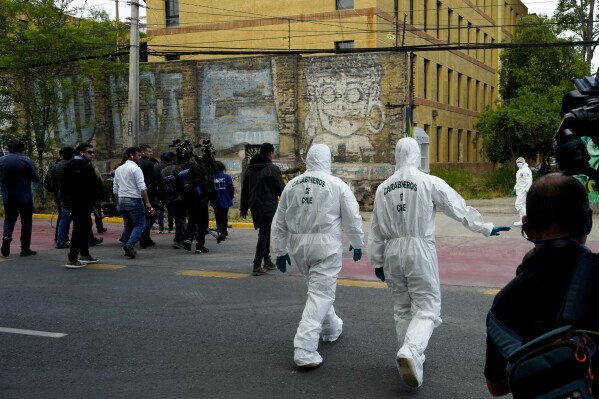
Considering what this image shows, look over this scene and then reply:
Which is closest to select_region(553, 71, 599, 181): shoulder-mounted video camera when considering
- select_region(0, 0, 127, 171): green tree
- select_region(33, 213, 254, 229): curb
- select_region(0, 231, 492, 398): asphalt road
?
select_region(0, 231, 492, 398): asphalt road

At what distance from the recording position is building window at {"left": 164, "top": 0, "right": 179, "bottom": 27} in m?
36.2

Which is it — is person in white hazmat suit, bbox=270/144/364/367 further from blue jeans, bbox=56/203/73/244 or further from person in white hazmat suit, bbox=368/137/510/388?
blue jeans, bbox=56/203/73/244

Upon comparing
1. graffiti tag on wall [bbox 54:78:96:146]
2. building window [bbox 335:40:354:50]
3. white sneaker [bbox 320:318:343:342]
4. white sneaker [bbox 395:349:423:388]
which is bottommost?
white sneaker [bbox 320:318:343:342]

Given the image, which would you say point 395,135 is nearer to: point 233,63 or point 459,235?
point 233,63

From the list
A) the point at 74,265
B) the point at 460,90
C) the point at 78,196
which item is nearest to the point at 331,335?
the point at 78,196

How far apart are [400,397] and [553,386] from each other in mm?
2864

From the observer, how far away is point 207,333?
6676mm

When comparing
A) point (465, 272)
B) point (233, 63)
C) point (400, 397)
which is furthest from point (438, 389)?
point (233, 63)

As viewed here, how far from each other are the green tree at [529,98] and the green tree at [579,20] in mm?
1106

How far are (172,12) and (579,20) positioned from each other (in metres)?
24.5

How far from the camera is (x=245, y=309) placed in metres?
7.68

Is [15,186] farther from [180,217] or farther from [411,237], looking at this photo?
Result: [411,237]

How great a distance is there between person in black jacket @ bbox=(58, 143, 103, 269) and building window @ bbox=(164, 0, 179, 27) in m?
26.9

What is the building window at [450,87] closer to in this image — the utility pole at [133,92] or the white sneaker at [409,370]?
the utility pole at [133,92]
